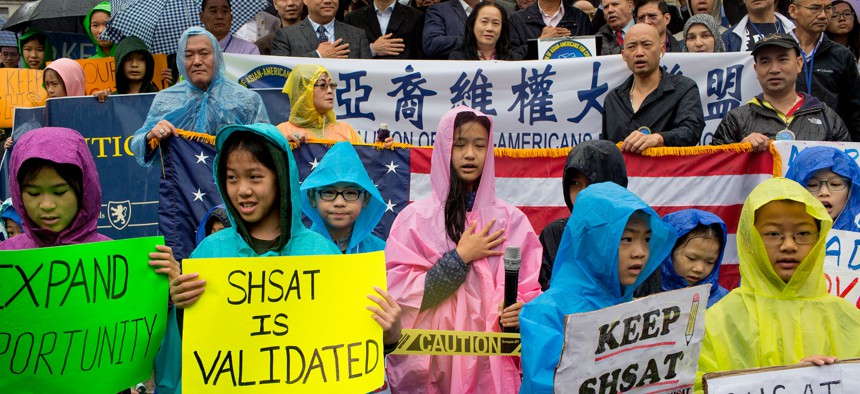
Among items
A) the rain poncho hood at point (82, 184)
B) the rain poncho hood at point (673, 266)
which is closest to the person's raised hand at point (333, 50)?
the rain poncho hood at point (673, 266)

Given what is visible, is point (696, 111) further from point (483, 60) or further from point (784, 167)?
point (483, 60)

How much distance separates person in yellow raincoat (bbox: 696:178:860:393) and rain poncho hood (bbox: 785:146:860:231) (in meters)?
1.77

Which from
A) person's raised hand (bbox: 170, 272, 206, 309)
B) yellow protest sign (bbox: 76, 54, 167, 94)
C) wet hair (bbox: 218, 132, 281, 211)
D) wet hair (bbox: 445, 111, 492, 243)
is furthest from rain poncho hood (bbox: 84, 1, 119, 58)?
person's raised hand (bbox: 170, 272, 206, 309)

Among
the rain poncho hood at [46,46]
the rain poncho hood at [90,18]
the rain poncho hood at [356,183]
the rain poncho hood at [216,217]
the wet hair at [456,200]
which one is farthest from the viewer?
the rain poncho hood at [46,46]

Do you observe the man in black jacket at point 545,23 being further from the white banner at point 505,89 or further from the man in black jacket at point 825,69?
the man in black jacket at point 825,69

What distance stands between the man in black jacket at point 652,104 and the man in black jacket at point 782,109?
0.32 m

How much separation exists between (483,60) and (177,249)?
9.71ft

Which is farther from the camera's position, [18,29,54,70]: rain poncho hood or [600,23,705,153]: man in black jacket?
[18,29,54,70]: rain poncho hood

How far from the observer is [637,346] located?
414 cm

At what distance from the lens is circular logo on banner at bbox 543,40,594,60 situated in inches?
348

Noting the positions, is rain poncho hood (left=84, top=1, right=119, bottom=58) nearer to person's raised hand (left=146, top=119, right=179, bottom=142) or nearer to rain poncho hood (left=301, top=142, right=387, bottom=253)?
person's raised hand (left=146, top=119, right=179, bottom=142)

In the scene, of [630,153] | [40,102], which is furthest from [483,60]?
[40,102]

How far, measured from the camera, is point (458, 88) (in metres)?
8.54

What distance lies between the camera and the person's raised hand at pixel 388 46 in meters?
9.11
